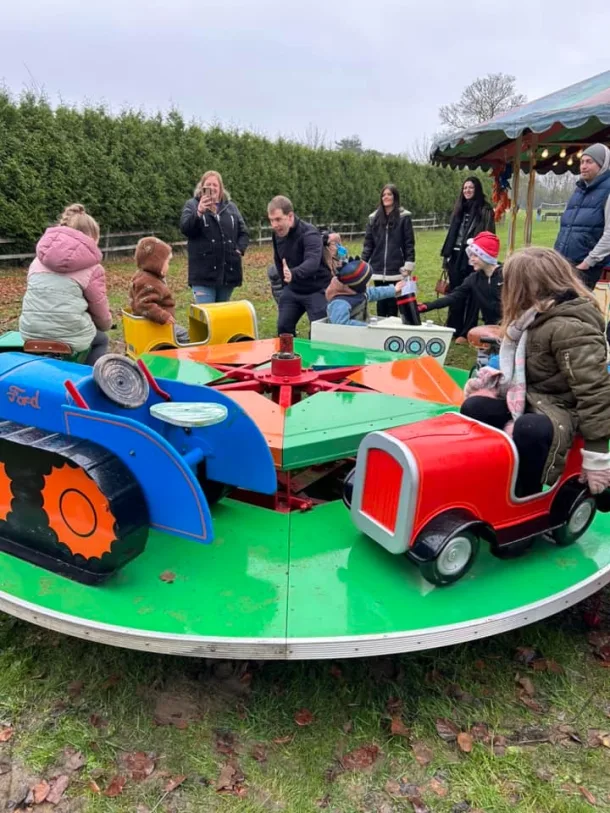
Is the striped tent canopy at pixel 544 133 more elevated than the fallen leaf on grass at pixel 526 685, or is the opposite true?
the striped tent canopy at pixel 544 133

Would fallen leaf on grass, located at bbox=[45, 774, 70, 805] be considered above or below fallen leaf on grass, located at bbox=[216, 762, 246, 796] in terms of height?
below

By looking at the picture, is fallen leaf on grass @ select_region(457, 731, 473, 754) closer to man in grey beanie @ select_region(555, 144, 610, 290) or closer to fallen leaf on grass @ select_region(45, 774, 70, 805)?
fallen leaf on grass @ select_region(45, 774, 70, 805)

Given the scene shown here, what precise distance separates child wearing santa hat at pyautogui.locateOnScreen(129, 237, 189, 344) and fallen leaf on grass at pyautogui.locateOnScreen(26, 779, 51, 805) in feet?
10.3

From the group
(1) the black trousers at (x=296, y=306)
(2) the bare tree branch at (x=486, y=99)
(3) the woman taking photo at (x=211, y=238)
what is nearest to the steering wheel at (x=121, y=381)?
(1) the black trousers at (x=296, y=306)

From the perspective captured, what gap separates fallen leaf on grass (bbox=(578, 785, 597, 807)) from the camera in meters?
1.92

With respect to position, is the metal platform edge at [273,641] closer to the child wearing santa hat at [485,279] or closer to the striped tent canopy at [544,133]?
the child wearing santa hat at [485,279]

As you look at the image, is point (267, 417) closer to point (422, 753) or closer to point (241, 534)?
point (241, 534)

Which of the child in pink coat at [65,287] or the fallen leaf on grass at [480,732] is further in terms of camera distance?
the child in pink coat at [65,287]

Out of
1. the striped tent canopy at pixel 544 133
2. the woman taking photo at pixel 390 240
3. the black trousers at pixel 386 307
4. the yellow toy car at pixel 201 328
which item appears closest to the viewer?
the yellow toy car at pixel 201 328

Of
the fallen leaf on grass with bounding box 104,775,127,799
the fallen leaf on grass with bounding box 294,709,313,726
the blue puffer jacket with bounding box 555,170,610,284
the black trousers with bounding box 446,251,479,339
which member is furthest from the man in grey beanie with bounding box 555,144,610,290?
the fallen leaf on grass with bounding box 104,775,127,799

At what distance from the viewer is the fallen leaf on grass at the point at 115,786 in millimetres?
1935

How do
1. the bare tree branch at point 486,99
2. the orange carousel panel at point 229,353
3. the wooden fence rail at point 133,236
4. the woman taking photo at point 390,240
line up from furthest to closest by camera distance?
the bare tree branch at point 486,99 → the wooden fence rail at point 133,236 → the woman taking photo at point 390,240 → the orange carousel panel at point 229,353

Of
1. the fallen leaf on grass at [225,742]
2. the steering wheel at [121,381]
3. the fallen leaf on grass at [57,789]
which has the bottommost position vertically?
the fallen leaf on grass at [57,789]

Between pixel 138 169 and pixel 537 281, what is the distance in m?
15.9
